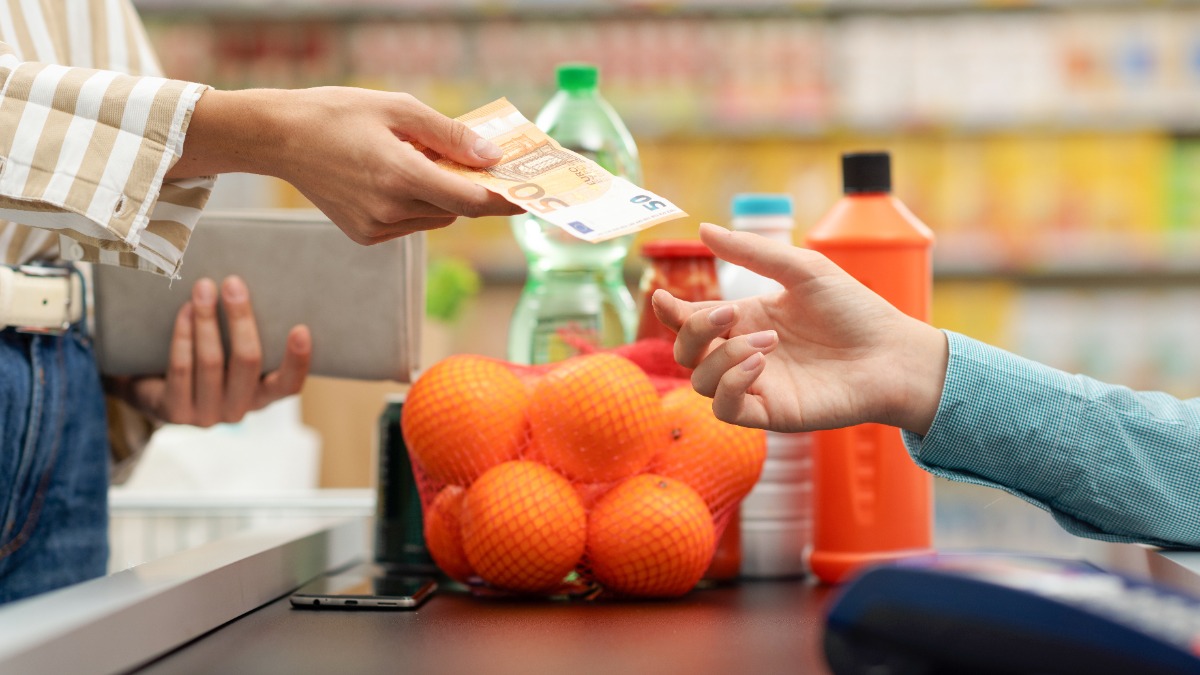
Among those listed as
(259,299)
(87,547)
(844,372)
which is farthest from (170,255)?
(844,372)

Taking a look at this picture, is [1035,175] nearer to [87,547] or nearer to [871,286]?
[871,286]

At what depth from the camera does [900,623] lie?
1.56 ft

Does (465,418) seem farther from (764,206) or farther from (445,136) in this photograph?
(764,206)

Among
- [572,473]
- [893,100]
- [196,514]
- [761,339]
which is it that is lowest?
[196,514]

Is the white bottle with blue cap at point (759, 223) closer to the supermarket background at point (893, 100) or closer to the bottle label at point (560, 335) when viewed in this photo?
the bottle label at point (560, 335)

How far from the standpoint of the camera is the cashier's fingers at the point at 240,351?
115 cm

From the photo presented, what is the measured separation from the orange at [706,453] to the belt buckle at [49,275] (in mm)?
573

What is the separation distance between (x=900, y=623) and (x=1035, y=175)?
130 inches

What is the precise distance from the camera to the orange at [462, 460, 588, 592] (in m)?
0.90

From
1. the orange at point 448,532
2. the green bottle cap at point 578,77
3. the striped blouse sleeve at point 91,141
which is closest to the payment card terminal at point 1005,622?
the orange at point 448,532

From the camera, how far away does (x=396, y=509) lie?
1.15 meters

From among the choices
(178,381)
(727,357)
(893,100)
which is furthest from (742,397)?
(893,100)

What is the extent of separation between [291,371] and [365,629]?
0.42 meters

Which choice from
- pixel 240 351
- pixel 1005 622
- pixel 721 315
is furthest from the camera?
pixel 240 351
